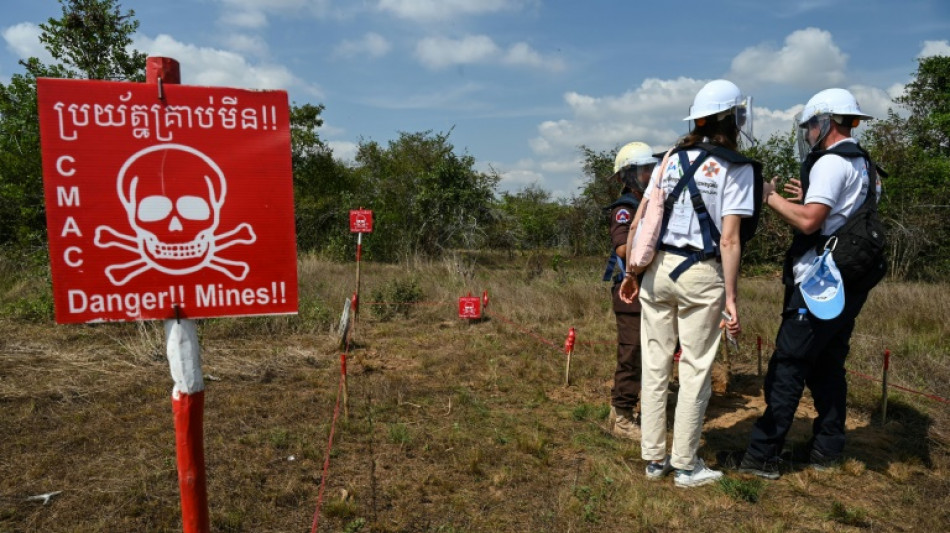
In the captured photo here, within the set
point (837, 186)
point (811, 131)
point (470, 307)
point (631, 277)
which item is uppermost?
point (811, 131)

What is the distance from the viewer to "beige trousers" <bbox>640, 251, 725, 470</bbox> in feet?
10.1

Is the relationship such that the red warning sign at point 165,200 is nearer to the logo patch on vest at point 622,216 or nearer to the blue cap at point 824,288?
the logo patch on vest at point 622,216

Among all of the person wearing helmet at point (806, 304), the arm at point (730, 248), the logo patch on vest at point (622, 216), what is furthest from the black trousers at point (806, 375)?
the logo patch on vest at point (622, 216)

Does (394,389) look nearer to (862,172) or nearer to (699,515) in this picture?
(699,515)

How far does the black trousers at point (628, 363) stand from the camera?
4137 mm

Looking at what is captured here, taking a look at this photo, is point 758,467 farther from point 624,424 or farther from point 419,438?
point 419,438

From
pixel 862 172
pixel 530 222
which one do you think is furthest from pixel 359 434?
pixel 530 222

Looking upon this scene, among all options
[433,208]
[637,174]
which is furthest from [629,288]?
[433,208]

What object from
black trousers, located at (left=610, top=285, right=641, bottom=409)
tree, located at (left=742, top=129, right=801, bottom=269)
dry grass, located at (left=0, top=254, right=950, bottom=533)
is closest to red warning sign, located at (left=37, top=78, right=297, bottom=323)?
dry grass, located at (left=0, top=254, right=950, bottom=533)

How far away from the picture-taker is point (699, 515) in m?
2.99

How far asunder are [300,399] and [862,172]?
428 cm

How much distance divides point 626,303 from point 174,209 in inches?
115

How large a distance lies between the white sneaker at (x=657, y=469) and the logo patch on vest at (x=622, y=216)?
1.49 m

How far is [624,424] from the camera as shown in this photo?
418 centimetres
